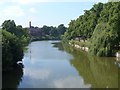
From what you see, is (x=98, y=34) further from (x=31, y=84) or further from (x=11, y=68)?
(x=31, y=84)

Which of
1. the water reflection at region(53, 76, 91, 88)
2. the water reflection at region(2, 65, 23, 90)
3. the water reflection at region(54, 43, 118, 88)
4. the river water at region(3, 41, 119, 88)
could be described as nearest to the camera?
the water reflection at region(53, 76, 91, 88)

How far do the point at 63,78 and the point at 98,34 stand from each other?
66.2ft

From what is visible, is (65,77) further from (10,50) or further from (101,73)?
(10,50)

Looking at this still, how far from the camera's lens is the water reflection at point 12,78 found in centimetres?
2567

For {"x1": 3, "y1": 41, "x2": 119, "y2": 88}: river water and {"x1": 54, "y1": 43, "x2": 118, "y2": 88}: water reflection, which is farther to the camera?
{"x1": 54, "y1": 43, "x2": 118, "y2": 88}: water reflection

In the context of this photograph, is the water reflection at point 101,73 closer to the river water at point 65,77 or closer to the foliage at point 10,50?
the river water at point 65,77

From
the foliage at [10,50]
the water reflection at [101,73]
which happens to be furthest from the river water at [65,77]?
the foliage at [10,50]

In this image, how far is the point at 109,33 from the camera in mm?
45406

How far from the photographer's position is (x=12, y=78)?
28.7 meters

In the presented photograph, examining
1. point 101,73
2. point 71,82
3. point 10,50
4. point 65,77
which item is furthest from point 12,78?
point 101,73

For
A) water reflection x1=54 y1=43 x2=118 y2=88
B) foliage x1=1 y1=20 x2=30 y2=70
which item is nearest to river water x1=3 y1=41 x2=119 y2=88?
water reflection x1=54 y1=43 x2=118 y2=88

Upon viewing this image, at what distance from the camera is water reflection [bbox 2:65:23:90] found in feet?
84.2

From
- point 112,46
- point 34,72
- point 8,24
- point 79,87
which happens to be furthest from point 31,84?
point 8,24

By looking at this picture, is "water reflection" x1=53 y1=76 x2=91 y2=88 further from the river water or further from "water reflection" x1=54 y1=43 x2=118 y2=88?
"water reflection" x1=54 y1=43 x2=118 y2=88
